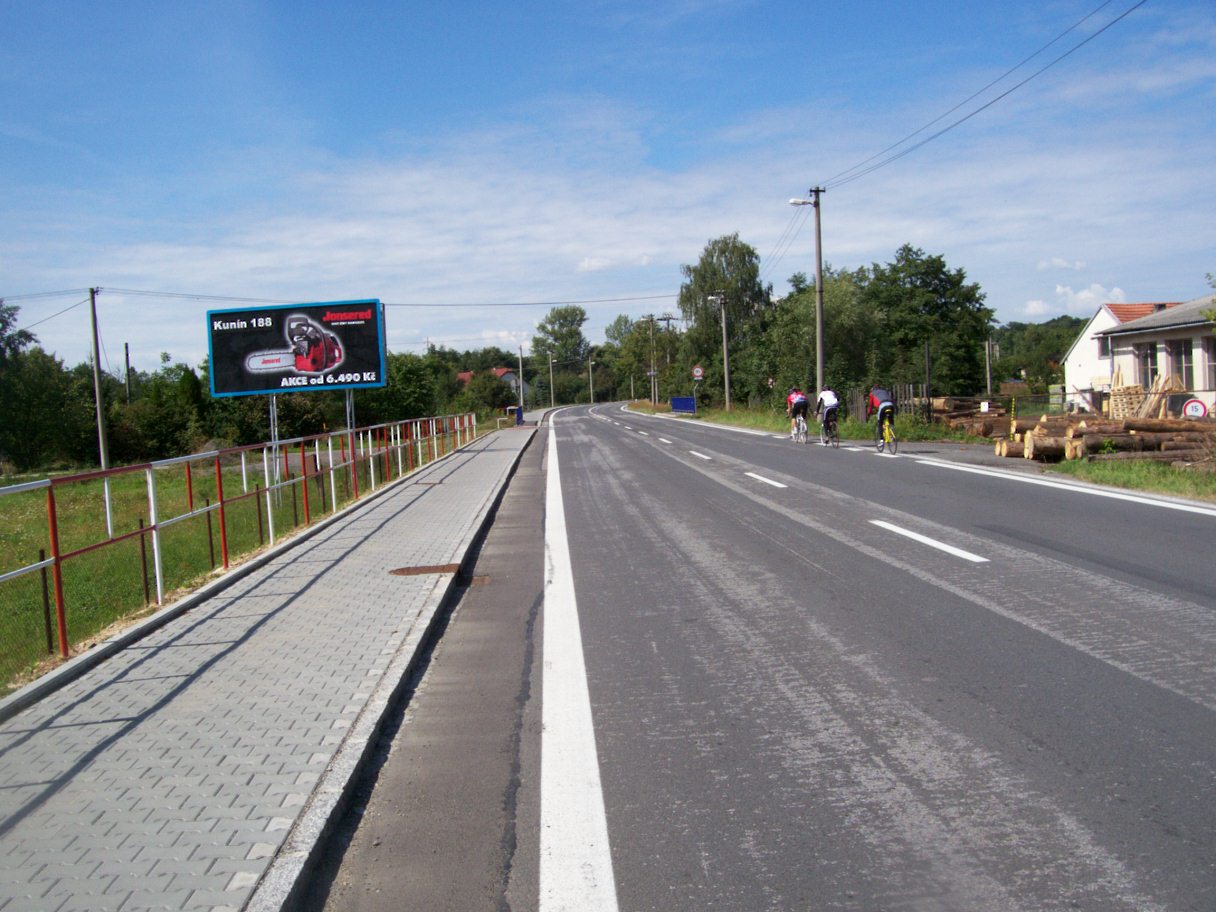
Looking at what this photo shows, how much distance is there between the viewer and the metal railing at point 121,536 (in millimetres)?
7059

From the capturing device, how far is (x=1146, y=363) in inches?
1368

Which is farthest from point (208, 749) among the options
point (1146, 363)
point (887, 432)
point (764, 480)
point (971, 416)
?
point (1146, 363)

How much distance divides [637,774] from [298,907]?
153cm

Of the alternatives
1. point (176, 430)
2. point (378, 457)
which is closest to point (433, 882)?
point (378, 457)

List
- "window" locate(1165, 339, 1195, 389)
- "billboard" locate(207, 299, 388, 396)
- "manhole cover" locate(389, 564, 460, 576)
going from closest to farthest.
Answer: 1. "manhole cover" locate(389, 564, 460, 576)
2. "billboard" locate(207, 299, 388, 396)
3. "window" locate(1165, 339, 1195, 389)

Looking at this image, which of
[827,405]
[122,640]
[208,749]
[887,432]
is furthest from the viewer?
[827,405]

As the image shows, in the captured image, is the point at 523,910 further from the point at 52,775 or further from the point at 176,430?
the point at 176,430

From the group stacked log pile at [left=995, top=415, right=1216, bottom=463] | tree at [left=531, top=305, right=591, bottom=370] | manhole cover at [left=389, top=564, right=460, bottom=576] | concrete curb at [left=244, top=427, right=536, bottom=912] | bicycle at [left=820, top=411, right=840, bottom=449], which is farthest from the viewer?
tree at [left=531, top=305, right=591, bottom=370]

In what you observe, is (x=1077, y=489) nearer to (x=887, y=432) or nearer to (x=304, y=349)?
(x=887, y=432)

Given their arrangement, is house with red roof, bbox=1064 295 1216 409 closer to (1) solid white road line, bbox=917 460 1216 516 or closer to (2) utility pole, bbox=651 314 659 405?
(1) solid white road line, bbox=917 460 1216 516

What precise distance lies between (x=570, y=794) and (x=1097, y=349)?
55443 mm

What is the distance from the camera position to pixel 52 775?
4445 millimetres

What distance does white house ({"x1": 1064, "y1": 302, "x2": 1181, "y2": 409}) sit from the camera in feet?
162

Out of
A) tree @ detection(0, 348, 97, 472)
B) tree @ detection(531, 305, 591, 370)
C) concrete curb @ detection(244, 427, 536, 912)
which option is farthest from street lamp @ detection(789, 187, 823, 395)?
tree @ detection(531, 305, 591, 370)
